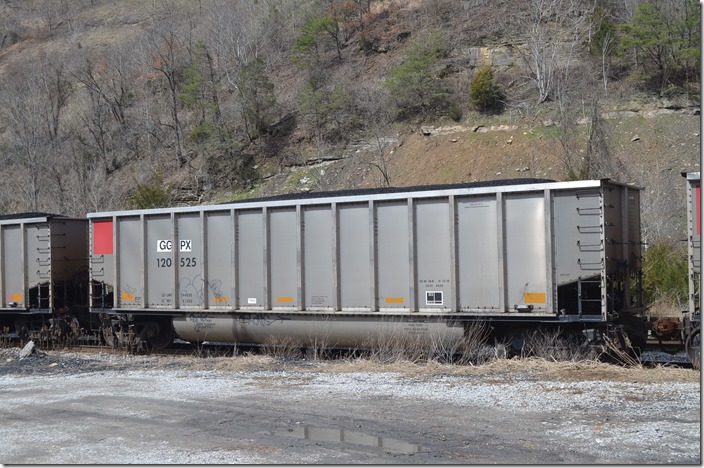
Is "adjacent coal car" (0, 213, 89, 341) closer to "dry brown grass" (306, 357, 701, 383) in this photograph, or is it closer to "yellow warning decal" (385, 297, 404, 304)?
"dry brown grass" (306, 357, 701, 383)

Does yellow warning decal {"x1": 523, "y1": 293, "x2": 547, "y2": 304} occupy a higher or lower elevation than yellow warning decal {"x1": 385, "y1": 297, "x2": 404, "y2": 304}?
higher

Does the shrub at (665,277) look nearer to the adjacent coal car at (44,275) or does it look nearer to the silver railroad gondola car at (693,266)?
the silver railroad gondola car at (693,266)

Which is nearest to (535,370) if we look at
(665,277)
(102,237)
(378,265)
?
(378,265)

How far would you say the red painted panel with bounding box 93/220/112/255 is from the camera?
61.1 feet

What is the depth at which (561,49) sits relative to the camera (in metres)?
43.2

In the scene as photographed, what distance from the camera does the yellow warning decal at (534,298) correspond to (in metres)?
13.4

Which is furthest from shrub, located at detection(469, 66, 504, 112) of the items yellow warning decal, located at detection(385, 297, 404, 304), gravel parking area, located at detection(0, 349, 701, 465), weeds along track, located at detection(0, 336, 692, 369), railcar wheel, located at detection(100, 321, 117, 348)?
gravel parking area, located at detection(0, 349, 701, 465)

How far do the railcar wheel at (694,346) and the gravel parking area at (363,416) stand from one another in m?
1.33

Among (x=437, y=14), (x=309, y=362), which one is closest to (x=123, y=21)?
(x=437, y=14)

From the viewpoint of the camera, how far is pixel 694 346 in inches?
497

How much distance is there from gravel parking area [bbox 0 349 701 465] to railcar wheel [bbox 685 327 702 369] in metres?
1.33

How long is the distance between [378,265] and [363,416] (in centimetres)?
593

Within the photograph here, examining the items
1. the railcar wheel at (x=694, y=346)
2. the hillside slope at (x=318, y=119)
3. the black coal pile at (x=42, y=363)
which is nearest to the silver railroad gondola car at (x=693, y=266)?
the railcar wheel at (x=694, y=346)

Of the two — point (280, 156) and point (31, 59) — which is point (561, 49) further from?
point (31, 59)
